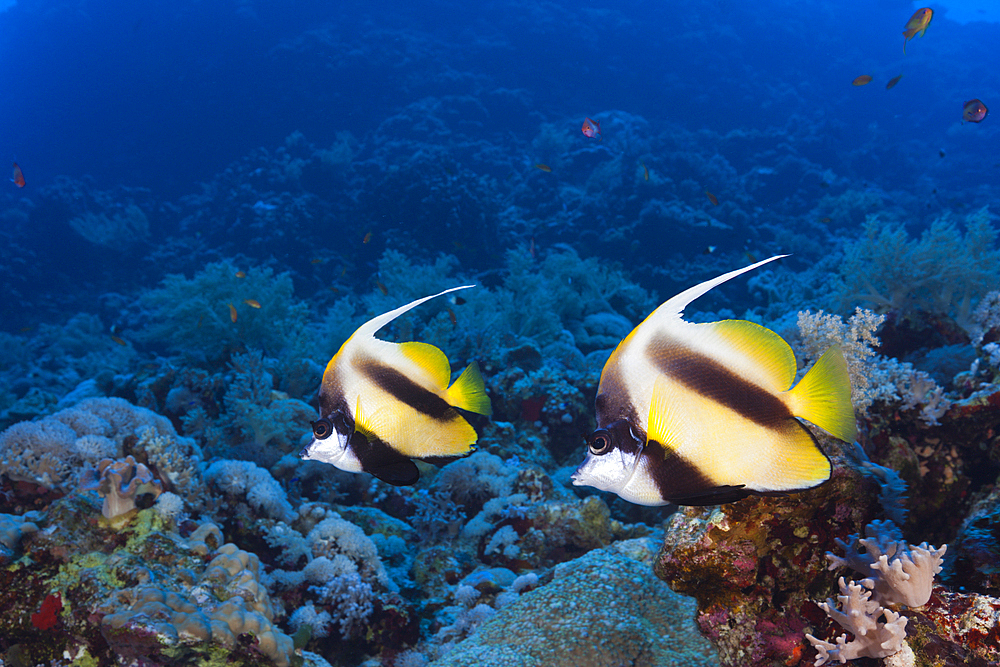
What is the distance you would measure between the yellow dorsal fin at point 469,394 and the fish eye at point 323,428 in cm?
31

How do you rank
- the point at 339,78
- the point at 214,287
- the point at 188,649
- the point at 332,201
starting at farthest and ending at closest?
the point at 339,78 < the point at 332,201 < the point at 214,287 < the point at 188,649

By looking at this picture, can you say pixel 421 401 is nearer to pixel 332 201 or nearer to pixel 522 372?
pixel 522 372

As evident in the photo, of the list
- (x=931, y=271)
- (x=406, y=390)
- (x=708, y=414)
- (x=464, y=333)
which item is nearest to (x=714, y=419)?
(x=708, y=414)

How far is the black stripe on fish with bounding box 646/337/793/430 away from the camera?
96 cm

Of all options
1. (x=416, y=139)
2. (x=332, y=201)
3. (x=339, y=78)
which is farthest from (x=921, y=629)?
(x=339, y=78)

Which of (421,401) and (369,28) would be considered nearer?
(421,401)

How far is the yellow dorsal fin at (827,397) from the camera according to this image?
92 cm

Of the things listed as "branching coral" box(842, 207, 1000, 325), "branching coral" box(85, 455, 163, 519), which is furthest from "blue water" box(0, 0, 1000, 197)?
"branching coral" box(85, 455, 163, 519)

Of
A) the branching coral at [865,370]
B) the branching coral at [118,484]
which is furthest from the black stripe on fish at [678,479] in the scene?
the branching coral at [118,484]

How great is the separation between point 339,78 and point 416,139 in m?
10.00

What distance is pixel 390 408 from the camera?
130cm

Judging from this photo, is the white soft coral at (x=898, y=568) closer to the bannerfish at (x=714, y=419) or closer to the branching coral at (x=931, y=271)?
the bannerfish at (x=714, y=419)

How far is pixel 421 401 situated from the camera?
1.31m

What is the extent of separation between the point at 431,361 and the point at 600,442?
0.57 metres
